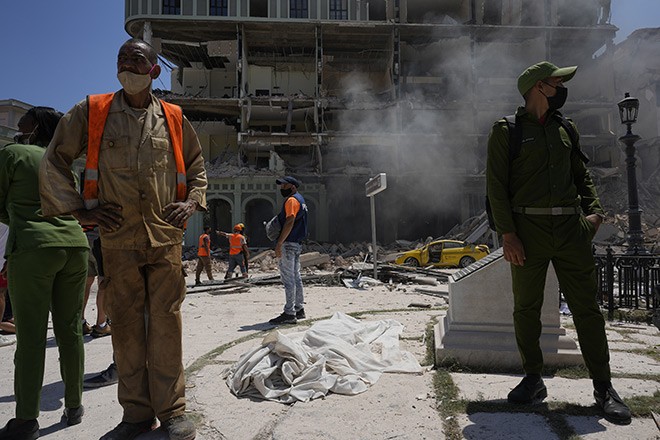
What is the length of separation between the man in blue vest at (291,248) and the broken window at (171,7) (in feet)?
91.3

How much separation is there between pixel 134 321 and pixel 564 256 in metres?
2.44

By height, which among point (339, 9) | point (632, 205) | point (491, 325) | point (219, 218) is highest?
point (339, 9)

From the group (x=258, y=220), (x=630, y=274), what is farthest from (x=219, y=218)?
(x=630, y=274)

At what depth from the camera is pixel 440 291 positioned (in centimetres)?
912

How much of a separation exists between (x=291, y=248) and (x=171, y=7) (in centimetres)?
2886

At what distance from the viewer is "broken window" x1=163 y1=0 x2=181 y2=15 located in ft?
92.6

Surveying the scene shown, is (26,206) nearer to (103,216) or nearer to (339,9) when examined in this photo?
(103,216)

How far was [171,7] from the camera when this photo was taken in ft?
93.0

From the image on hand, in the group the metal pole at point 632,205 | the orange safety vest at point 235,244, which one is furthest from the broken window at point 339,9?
the metal pole at point 632,205

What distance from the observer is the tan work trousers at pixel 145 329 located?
7.13 feet

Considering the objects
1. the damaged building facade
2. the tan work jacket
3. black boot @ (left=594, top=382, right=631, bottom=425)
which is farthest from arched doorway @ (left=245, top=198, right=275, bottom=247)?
Result: black boot @ (left=594, top=382, right=631, bottom=425)

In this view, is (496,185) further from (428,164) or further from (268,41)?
(268,41)

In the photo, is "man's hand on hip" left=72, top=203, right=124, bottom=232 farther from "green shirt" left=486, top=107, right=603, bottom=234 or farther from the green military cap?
the green military cap

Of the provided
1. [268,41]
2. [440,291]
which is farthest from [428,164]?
[440,291]
